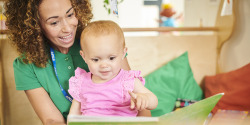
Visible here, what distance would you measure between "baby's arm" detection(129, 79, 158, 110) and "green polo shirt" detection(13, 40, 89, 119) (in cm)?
33

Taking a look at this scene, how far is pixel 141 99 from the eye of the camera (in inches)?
27.3

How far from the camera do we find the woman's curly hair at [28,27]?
88cm

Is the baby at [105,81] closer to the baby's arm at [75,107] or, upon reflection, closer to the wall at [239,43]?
the baby's arm at [75,107]

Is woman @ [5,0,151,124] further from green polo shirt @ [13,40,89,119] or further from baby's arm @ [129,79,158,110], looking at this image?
baby's arm @ [129,79,158,110]

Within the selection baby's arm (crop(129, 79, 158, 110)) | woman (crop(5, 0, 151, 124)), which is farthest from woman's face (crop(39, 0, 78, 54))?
baby's arm (crop(129, 79, 158, 110))

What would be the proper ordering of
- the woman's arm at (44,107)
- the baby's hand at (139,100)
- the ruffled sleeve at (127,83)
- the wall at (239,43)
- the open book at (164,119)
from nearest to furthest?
the open book at (164,119), the baby's hand at (139,100), the ruffled sleeve at (127,83), the woman's arm at (44,107), the wall at (239,43)

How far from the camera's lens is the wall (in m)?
1.31

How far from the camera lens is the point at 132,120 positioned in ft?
1.70

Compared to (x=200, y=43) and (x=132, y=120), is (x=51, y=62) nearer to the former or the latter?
(x=132, y=120)

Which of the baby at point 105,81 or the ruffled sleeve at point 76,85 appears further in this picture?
the ruffled sleeve at point 76,85

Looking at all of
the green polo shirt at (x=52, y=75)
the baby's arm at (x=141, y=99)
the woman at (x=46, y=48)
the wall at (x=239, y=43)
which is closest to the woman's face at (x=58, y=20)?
the woman at (x=46, y=48)

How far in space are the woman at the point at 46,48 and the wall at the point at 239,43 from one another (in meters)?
0.85

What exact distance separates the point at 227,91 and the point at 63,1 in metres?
1.17

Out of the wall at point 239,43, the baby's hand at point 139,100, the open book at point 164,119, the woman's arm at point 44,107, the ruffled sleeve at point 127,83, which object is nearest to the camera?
the open book at point 164,119
